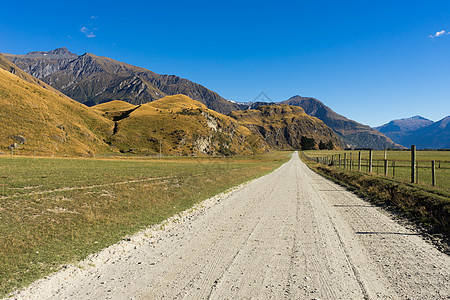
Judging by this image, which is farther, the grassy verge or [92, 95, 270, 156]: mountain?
[92, 95, 270, 156]: mountain

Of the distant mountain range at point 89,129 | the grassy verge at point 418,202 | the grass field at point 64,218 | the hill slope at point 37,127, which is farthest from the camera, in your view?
the distant mountain range at point 89,129

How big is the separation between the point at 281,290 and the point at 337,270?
6.17ft

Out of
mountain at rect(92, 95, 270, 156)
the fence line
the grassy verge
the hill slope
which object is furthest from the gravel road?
mountain at rect(92, 95, 270, 156)

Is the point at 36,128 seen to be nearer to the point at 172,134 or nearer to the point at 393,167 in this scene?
the point at 172,134

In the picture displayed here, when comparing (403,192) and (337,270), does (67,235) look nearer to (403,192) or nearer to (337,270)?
(337,270)

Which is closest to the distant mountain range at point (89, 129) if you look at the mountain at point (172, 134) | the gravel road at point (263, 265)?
the mountain at point (172, 134)

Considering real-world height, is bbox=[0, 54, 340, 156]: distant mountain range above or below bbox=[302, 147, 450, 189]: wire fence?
above

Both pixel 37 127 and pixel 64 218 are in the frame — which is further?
pixel 37 127

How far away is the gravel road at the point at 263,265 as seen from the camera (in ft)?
16.5

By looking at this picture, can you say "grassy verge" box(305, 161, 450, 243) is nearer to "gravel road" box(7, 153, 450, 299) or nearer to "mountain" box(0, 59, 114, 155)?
"gravel road" box(7, 153, 450, 299)

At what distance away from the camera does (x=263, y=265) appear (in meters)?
6.26

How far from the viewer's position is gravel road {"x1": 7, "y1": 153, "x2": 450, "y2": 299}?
5.03 m

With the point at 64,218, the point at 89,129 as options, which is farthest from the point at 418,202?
the point at 89,129

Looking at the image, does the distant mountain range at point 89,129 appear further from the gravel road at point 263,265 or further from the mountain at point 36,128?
the gravel road at point 263,265
